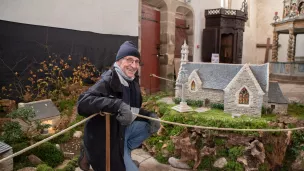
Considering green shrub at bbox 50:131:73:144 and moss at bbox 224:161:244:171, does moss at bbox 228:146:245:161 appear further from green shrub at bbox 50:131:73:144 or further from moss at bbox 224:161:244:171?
green shrub at bbox 50:131:73:144

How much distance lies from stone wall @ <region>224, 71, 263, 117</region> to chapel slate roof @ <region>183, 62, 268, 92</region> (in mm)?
Answer: 248

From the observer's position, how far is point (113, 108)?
2160 mm

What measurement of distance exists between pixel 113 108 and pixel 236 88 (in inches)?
138

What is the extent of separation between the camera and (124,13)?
22.9 ft

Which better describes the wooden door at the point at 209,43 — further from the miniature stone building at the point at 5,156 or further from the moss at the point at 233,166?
the miniature stone building at the point at 5,156

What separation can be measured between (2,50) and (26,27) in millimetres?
664

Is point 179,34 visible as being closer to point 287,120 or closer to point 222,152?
point 287,120

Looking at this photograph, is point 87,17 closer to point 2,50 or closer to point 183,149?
point 2,50

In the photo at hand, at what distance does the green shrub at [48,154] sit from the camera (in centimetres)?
398

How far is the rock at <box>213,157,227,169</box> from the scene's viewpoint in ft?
14.4

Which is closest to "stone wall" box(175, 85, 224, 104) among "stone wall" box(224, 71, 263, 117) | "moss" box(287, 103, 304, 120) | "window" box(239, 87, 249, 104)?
"stone wall" box(224, 71, 263, 117)

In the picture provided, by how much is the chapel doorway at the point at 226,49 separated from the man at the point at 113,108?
8264 mm

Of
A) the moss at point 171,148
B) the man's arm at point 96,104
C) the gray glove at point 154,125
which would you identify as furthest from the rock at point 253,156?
the man's arm at point 96,104

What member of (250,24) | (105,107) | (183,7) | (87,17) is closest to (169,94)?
(87,17)
